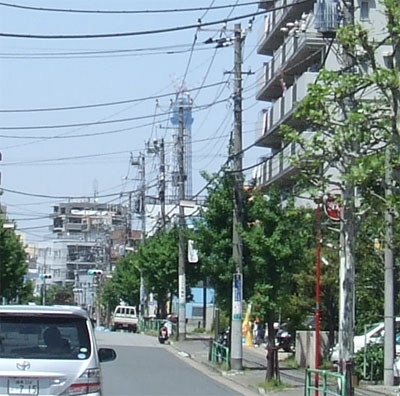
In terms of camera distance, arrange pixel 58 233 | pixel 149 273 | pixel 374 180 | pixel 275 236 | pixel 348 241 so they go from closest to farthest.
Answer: pixel 374 180 → pixel 348 241 → pixel 275 236 → pixel 149 273 → pixel 58 233

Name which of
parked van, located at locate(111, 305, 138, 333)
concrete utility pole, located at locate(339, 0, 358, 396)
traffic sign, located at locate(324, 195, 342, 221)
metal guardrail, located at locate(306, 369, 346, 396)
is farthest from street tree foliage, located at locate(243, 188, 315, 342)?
parked van, located at locate(111, 305, 138, 333)

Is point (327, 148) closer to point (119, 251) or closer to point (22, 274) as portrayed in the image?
point (22, 274)

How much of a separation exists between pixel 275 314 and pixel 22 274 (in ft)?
122

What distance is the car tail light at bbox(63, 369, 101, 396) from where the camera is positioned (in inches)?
480

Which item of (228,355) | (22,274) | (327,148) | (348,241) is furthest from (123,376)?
(22,274)

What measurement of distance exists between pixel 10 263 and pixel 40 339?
5269cm

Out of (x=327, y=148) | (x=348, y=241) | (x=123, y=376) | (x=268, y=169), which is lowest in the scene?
(x=123, y=376)

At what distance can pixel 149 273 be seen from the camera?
6438 cm

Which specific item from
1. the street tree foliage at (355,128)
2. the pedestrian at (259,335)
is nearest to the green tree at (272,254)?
the street tree foliage at (355,128)

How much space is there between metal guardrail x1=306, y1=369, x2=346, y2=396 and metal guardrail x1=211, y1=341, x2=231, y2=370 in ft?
38.0

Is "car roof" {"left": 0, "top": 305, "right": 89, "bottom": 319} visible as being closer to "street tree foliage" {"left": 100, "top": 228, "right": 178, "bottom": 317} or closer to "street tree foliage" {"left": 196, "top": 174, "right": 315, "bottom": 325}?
"street tree foliage" {"left": 196, "top": 174, "right": 315, "bottom": 325}

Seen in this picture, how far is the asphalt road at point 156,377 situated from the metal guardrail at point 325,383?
14.4 ft

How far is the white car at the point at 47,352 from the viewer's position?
12172 mm

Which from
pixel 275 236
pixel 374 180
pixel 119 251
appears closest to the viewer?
pixel 374 180
